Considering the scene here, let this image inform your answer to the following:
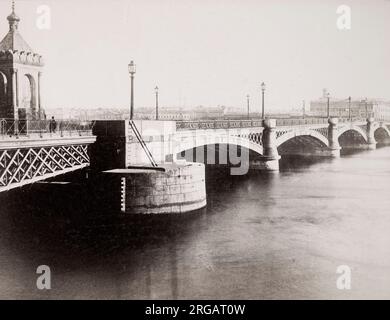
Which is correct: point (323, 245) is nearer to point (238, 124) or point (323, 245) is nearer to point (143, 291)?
point (143, 291)

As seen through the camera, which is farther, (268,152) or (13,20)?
(268,152)

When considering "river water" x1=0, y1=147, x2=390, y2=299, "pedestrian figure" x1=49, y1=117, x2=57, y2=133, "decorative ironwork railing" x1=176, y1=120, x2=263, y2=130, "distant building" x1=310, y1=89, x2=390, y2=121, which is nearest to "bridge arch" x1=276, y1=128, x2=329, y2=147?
"decorative ironwork railing" x1=176, y1=120, x2=263, y2=130

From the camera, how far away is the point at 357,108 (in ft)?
361

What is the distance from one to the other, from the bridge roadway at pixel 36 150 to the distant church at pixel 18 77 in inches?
33.5

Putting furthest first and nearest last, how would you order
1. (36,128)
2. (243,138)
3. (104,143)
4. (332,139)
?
(332,139), (243,138), (104,143), (36,128)

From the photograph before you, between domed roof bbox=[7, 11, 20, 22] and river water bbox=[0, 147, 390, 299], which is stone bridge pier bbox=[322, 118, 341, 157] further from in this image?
domed roof bbox=[7, 11, 20, 22]

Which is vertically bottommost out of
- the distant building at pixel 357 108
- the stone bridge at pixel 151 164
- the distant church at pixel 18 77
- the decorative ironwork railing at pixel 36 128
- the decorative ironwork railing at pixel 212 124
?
the stone bridge at pixel 151 164

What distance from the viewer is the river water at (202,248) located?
47.2 feet

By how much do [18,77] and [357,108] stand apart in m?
97.8

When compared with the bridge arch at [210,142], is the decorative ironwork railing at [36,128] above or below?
above

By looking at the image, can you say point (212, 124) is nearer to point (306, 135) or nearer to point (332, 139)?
point (306, 135)

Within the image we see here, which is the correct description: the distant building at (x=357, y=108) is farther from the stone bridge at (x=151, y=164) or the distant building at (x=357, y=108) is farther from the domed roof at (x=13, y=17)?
the domed roof at (x=13, y=17)

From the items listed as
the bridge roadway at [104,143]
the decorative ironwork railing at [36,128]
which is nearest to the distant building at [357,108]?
the bridge roadway at [104,143]

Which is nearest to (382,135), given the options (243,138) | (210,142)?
(243,138)
